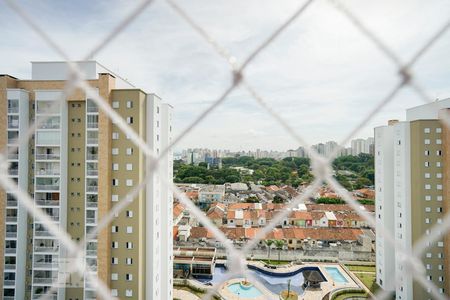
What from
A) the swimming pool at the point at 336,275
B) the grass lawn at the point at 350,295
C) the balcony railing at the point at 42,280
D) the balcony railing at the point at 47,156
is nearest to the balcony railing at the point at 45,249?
the balcony railing at the point at 42,280

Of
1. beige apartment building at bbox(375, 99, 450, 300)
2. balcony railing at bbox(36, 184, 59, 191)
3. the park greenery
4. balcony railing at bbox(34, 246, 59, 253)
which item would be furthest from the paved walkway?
the park greenery

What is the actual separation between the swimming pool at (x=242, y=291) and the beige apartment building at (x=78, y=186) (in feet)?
8.15

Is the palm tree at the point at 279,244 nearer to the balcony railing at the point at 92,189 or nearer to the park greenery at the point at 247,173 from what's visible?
the park greenery at the point at 247,173

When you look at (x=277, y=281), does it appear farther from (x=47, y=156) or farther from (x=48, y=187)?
(x=47, y=156)

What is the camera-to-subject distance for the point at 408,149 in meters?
6.24

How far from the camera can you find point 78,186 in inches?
188

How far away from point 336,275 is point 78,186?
19.6 feet

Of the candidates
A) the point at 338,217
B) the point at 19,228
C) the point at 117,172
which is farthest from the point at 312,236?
the point at 19,228

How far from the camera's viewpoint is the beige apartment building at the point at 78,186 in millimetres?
4562

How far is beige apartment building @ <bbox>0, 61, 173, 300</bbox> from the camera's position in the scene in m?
4.56

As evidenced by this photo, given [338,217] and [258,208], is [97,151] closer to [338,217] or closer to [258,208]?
[258,208]

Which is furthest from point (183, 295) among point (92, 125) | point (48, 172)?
point (92, 125)

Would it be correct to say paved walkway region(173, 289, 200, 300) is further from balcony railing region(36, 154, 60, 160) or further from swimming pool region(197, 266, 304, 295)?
balcony railing region(36, 154, 60, 160)

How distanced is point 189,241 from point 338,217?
4.86m
